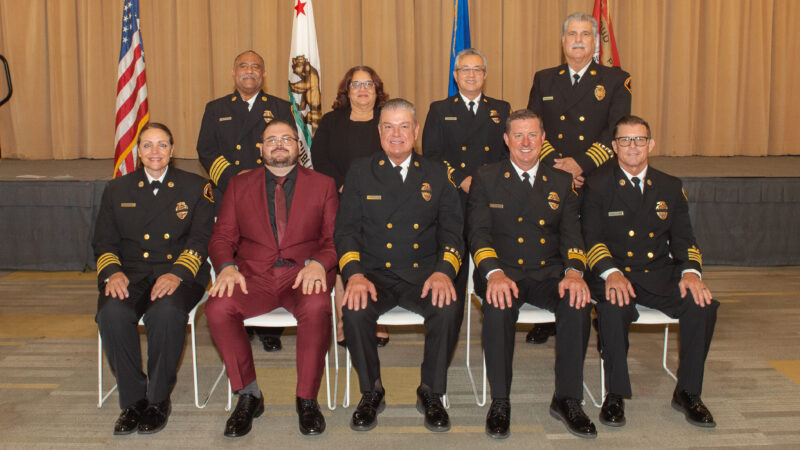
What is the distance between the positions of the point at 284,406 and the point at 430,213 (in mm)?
1205

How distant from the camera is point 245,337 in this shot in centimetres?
305

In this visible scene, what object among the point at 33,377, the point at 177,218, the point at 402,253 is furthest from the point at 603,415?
the point at 33,377

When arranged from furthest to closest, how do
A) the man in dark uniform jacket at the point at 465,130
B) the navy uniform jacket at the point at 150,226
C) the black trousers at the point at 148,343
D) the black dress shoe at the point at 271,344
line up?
1. the black dress shoe at the point at 271,344
2. the man in dark uniform jacket at the point at 465,130
3. the navy uniform jacket at the point at 150,226
4. the black trousers at the point at 148,343

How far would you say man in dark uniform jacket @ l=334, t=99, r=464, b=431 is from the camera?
3043 millimetres

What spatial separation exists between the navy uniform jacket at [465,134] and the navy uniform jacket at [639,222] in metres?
0.72

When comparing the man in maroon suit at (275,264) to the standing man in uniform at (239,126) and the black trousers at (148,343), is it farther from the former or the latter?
the standing man in uniform at (239,126)

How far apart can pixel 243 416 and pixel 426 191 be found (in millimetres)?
1379

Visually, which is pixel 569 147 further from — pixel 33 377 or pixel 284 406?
pixel 33 377

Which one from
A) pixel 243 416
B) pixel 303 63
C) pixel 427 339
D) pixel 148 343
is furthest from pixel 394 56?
pixel 243 416

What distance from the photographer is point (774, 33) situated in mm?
8492

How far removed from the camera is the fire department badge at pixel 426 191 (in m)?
3.32

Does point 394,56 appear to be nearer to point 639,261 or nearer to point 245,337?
point 639,261

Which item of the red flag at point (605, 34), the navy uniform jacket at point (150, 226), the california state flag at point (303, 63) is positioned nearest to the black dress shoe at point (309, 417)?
the navy uniform jacket at point (150, 226)

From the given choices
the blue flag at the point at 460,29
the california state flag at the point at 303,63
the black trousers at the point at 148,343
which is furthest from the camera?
the blue flag at the point at 460,29
